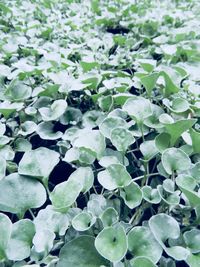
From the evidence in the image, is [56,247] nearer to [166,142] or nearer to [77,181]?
[77,181]

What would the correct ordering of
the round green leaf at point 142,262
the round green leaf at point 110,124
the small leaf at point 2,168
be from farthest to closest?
the round green leaf at point 110,124 → the small leaf at point 2,168 → the round green leaf at point 142,262

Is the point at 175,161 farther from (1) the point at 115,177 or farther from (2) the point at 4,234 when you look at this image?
(2) the point at 4,234

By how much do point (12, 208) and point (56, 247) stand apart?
0.11 meters

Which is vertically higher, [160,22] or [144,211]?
[160,22]

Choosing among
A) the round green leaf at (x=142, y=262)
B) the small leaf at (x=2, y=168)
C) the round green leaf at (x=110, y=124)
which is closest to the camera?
the round green leaf at (x=142, y=262)

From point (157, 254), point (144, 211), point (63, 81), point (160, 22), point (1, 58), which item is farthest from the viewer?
point (160, 22)

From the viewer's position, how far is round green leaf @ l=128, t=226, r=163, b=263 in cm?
59

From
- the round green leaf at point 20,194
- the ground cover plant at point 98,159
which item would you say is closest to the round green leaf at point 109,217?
the ground cover plant at point 98,159

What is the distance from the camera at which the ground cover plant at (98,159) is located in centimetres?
60

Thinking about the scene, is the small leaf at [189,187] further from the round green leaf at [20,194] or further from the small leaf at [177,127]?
the round green leaf at [20,194]

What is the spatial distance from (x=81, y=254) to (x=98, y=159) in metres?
0.21

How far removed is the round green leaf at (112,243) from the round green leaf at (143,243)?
31 mm

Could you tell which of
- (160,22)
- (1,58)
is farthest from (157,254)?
(160,22)

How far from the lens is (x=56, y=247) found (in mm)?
626
